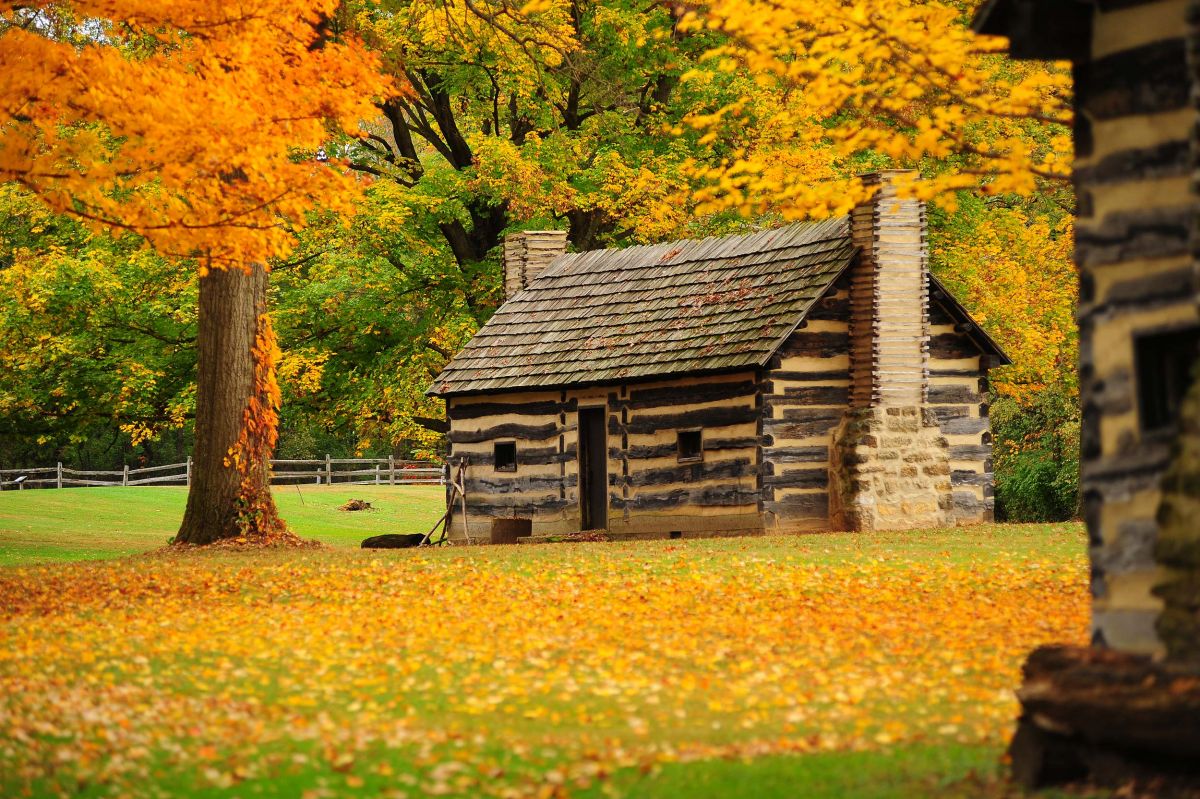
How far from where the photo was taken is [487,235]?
34.8m

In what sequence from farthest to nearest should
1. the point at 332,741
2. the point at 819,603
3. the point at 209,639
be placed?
the point at 819,603, the point at 209,639, the point at 332,741

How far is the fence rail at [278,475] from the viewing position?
51594 millimetres

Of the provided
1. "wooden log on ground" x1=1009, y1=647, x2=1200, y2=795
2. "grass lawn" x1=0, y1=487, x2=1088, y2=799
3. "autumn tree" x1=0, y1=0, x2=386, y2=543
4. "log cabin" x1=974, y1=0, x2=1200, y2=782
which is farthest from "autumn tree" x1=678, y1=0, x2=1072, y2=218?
"wooden log on ground" x1=1009, y1=647, x2=1200, y2=795

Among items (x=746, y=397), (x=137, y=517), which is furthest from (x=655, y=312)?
(x=137, y=517)

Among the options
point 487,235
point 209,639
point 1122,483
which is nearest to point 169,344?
point 487,235

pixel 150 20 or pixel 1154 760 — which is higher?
pixel 150 20

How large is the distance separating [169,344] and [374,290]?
4.70 metres

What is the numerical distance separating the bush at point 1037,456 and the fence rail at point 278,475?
20429 mm

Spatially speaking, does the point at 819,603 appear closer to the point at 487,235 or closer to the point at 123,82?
the point at 123,82

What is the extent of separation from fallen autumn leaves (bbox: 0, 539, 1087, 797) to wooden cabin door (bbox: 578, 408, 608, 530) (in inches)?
355

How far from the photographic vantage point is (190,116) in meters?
15.8

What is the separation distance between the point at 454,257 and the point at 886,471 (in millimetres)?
13913

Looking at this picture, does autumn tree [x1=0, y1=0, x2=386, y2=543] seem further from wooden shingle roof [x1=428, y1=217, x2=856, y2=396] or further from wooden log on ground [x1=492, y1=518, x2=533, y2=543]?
wooden log on ground [x1=492, y1=518, x2=533, y2=543]

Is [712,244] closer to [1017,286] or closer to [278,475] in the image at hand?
[1017,286]
